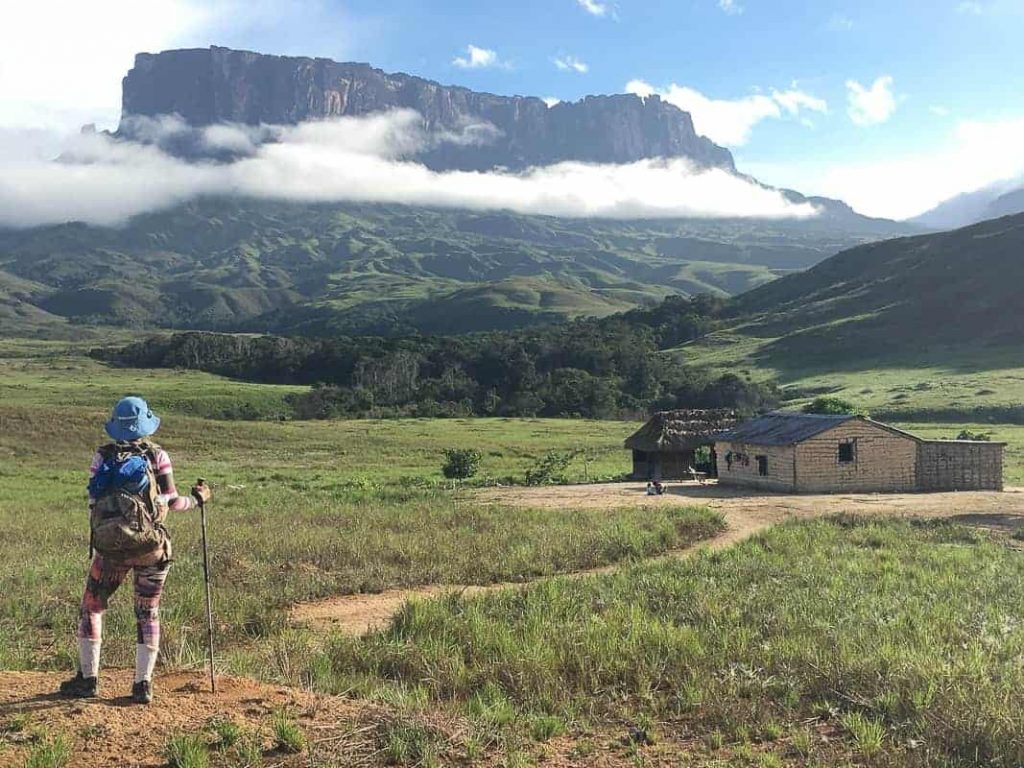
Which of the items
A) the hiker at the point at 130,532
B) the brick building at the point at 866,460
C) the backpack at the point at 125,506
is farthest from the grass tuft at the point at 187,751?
the brick building at the point at 866,460

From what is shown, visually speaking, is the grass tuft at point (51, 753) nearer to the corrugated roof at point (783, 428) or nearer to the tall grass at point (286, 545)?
the tall grass at point (286, 545)

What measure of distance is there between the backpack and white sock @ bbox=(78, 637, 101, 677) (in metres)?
0.66

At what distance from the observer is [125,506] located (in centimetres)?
555

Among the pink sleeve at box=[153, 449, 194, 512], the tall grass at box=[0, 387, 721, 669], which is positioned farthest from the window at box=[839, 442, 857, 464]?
the pink sleeve at box=[153, 449, 194, 512]

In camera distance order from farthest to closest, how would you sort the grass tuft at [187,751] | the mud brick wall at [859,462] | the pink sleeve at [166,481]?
the mud brick wall at [859,462]
the pink sleeve at [166,481]
the grass tuft at [187,751]

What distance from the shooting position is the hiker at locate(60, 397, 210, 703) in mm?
5566

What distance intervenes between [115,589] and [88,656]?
485 millimetres

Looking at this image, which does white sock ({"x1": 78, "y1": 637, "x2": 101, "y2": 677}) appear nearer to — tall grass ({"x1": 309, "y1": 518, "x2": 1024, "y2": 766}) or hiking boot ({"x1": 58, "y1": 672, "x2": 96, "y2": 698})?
hiking boot ({"x1": 58, "y1": 672, "x2": 96, "y2": 698})

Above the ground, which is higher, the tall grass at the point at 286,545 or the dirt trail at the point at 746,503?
the tall grass at the point at 286,545

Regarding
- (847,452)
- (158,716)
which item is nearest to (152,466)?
(158,716)

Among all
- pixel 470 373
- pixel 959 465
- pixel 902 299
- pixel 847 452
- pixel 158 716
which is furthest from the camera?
pixel 902 299

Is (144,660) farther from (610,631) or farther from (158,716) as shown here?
(610,631)

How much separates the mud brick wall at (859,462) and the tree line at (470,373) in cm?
4602

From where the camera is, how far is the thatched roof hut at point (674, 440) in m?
38.1
